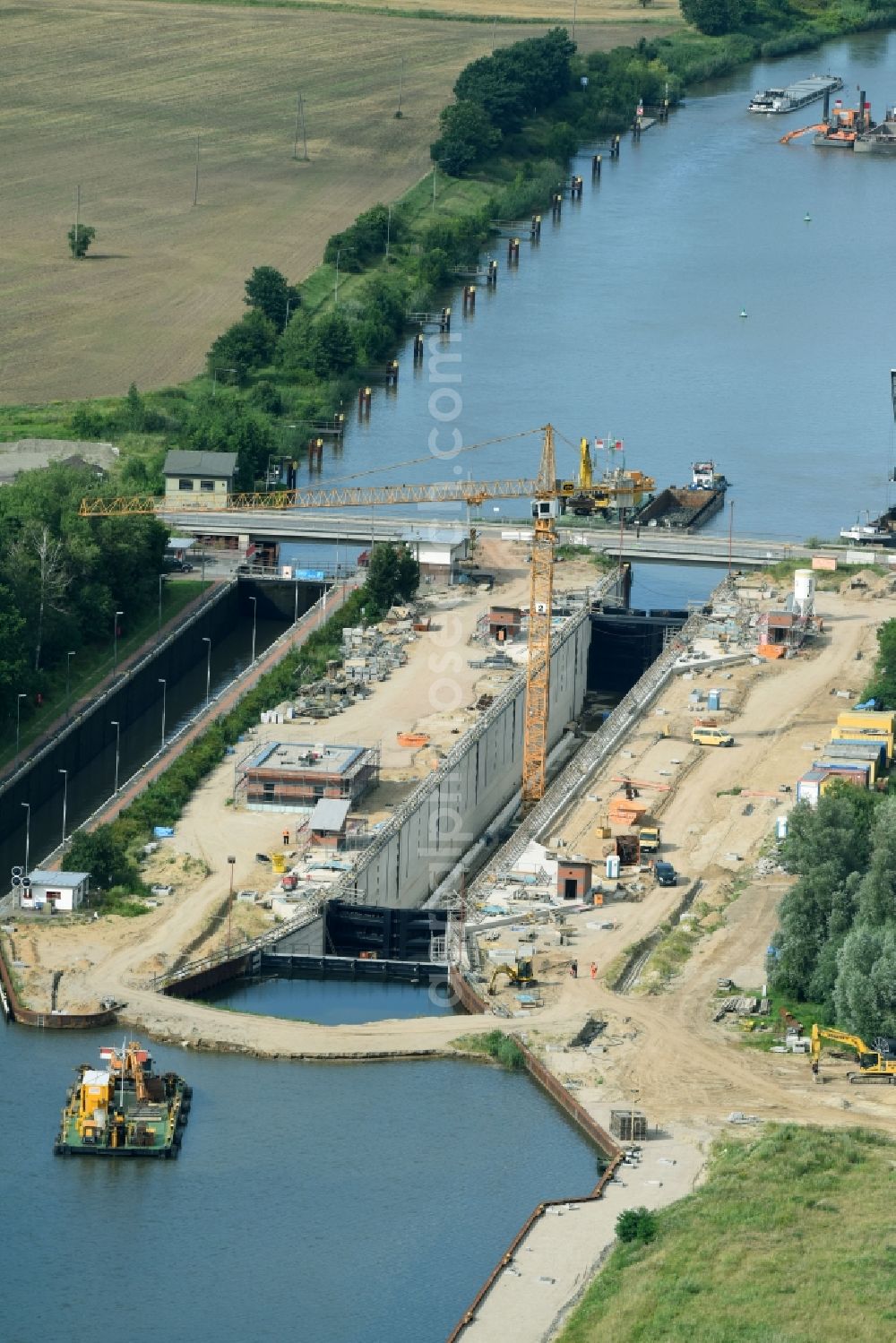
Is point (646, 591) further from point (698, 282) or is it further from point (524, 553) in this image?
point (698, 282)

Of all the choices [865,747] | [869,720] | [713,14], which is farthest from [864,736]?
[713,14]

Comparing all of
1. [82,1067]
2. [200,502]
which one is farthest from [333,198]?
[82,1067]

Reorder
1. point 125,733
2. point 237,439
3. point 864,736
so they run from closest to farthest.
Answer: point 864,736
point 125,733
point 237,439

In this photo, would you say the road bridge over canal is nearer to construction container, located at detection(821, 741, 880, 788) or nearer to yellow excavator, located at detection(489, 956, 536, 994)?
construction container, located at detection(821, 741, 880, 788)

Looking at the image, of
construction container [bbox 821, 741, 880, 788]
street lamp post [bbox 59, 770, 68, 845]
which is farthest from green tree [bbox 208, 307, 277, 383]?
construction container [bbox 821, 741, 880, 788]

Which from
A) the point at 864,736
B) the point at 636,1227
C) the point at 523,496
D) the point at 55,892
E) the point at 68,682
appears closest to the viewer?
the point at 636,1227

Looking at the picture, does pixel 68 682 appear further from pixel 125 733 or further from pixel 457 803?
pixel 457 803

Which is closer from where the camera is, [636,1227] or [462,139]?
[636,1227]
